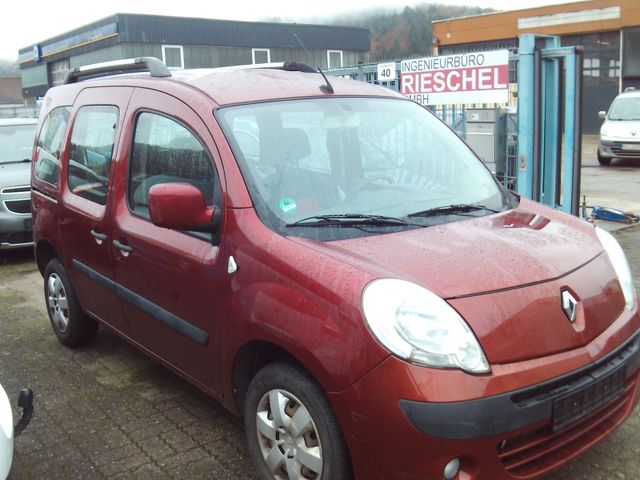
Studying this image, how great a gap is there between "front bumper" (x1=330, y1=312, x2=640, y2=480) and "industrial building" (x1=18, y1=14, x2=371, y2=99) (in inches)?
1456

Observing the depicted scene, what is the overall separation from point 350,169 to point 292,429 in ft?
4.24

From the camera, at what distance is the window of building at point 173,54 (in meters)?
41.2

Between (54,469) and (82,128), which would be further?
(82,128)

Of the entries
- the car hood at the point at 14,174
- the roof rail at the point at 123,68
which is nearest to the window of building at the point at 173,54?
the car hood at the point at 14,174

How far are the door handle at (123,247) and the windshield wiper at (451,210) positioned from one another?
1.56 metres

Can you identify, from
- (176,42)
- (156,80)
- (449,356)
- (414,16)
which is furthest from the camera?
(414,16)

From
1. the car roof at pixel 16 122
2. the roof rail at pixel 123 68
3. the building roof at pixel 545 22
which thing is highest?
the building roof at pixel 545 22

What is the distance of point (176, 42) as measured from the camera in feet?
137

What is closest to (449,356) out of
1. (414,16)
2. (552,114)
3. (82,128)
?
(82,128)

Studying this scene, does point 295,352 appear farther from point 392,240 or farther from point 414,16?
point 414,16

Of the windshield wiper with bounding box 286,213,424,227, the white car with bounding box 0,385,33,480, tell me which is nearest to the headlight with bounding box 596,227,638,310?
the windshield wiper with bounding box 286,213,424,227

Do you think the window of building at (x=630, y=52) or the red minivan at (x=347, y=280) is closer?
the red minivan at (x=347, y=280)

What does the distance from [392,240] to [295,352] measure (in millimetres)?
641

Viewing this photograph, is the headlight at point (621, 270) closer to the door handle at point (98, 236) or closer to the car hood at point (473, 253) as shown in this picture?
the car hood at point (473, 253)
